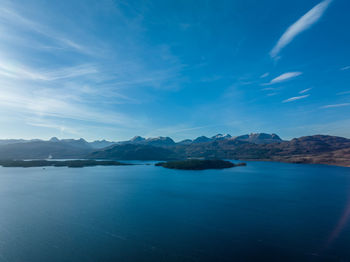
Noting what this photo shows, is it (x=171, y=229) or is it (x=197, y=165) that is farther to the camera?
(x=197, y=165)

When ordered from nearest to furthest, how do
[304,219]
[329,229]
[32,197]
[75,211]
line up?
[329,229]
[304,219]
[75,211]
[32,197]

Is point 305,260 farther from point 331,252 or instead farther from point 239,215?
point 239,215

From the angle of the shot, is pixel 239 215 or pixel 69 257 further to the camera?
pixel 239 215

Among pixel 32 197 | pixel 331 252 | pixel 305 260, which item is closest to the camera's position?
pixel 305 260

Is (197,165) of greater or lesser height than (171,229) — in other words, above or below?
above

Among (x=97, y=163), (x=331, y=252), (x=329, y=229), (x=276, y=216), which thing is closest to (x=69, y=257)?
(x=331, y=252)

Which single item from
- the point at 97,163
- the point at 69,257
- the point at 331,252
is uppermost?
the point at 97,163

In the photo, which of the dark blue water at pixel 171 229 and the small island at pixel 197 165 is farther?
the small island at pixel 197 165

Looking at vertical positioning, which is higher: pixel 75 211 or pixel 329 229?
pixel 75 211

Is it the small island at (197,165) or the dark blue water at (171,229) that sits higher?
the small island at (197,165)

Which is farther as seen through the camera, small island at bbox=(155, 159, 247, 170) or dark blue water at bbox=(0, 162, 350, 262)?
small island at bbox=(155, 159, 247, 170)

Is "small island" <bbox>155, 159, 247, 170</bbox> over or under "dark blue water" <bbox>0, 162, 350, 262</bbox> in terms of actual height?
over
